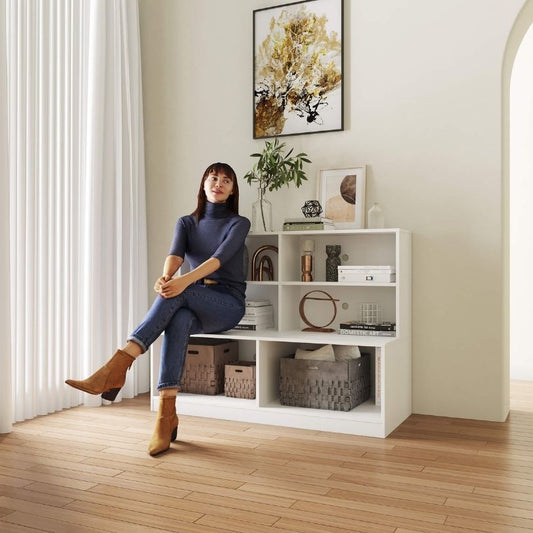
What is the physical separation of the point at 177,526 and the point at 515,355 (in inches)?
123

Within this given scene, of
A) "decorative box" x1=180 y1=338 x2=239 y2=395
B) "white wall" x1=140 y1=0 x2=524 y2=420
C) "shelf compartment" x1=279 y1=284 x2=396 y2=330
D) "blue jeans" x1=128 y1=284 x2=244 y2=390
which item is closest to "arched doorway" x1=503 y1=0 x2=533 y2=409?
A: "white wall" x1=140 y1=0 x2=524 y2=420

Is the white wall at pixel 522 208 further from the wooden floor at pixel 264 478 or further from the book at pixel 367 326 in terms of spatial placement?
the book at pixel 367 326

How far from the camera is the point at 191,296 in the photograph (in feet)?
9.47

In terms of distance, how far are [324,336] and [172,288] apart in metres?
0.79

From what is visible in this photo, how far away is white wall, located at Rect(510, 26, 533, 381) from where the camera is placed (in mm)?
4277

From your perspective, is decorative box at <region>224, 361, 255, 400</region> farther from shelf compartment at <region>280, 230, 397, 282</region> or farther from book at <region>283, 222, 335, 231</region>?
book at <region>283, 222, 335, 231</region>

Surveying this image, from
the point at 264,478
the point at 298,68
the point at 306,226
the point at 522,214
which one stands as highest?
the point at 298,68

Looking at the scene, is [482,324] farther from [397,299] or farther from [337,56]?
[337,56]

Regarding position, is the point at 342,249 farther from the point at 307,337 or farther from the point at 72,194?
the point at 72,194

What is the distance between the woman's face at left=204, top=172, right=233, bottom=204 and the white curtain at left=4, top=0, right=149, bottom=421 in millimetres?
658

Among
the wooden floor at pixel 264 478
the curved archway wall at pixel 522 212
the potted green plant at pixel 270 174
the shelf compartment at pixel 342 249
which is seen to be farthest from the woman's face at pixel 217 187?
the curved archway wall at pixel 522 212

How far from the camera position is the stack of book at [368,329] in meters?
3.10

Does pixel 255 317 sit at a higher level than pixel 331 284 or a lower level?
lower

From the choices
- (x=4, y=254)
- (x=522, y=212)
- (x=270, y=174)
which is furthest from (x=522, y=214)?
(x=4, y=254)
